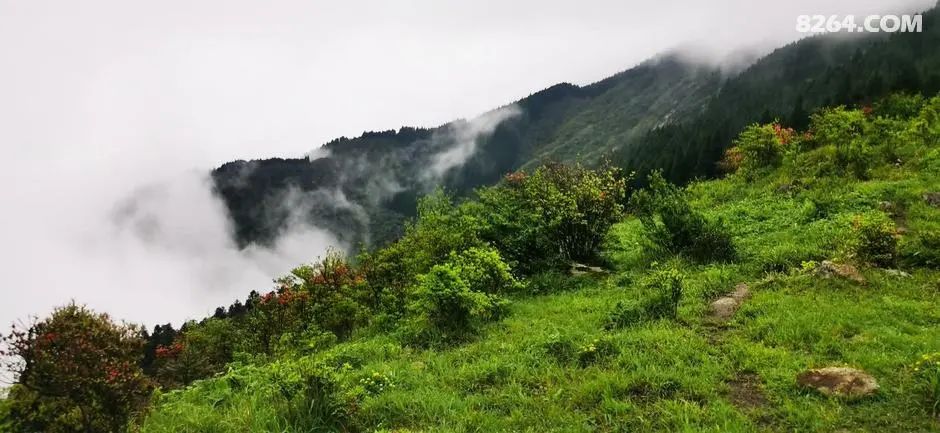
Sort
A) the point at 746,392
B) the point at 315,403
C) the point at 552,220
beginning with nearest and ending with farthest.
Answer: the point at 746,392, the point at 315,403, the point at 552,220

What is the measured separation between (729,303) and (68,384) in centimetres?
1115

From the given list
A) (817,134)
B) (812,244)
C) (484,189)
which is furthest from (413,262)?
(817,134)

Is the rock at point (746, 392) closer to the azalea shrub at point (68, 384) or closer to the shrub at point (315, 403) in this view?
the shrub at point (315, 403)

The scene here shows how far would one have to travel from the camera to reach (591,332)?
10.4 metres

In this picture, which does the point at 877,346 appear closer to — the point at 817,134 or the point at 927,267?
the point at 927,267

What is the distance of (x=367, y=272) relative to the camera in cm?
2045

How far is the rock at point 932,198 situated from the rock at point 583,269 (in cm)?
944

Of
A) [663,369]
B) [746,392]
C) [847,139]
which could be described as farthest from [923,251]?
[847,139]

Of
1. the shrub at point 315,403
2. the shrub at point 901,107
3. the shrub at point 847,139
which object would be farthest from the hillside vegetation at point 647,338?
the shrub at point 901,107

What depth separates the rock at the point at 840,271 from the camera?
36.7 feet

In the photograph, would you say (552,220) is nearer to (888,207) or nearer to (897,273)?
(897,273)

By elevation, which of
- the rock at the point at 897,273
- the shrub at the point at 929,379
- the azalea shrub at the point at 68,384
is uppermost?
the azalea shrub at the point at 68,384

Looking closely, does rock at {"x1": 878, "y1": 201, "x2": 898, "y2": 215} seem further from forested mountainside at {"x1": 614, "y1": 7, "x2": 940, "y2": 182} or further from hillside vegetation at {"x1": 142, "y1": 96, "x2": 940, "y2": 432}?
forested mountainside at {"x1": 614, "y1": 7, "x2": 940, "y2": 182}

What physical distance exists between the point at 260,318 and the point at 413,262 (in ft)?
37.1
